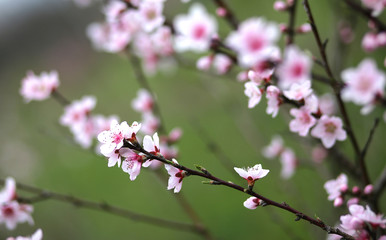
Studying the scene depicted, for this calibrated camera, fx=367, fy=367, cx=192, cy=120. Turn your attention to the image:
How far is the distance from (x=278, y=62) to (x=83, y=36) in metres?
9.30

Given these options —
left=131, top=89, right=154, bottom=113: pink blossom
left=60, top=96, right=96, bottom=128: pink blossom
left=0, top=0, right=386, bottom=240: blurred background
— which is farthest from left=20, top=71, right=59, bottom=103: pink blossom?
left=131, top=89, right=154, bottom=113: pink blossom

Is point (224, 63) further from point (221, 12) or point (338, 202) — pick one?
point (338, 202)

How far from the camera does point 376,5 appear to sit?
Answer: 62.1 inches

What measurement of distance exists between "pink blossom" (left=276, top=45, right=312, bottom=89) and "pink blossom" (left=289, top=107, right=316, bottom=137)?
18.9 inches

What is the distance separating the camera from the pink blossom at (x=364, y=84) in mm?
1702

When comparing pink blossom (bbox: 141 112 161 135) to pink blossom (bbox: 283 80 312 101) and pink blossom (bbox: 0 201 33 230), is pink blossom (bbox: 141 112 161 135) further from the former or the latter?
pink blossom (bbox: 283 80 312 101)

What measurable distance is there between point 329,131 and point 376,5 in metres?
0.67

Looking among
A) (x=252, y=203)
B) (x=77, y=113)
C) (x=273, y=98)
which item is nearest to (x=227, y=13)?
(x=273, y=98)

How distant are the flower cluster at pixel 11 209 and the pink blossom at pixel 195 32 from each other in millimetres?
986

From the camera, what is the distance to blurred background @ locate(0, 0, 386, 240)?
2740 mm

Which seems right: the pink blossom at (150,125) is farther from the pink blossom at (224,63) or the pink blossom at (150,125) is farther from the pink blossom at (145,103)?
the pink blossom at (224,63)

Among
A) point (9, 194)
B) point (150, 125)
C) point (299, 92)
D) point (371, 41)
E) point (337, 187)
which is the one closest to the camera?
point (299, 92)

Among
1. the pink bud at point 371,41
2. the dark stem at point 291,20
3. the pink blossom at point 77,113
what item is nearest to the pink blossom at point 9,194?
the pink blossom at point 77,113

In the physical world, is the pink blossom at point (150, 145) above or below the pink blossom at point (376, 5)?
below
